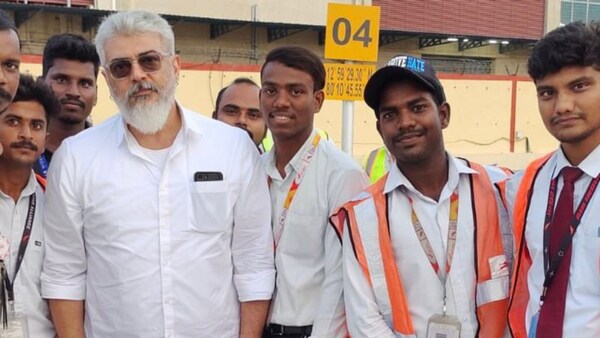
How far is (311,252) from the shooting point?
3039 millimetres

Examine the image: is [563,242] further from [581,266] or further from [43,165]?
[43,165]

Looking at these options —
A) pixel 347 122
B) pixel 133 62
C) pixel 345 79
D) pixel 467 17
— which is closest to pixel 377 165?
pixel 345 79

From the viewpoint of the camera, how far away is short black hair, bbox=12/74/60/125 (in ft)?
10.6

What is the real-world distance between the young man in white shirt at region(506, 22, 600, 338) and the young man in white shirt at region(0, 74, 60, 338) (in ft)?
7.07

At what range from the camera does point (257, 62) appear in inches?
999

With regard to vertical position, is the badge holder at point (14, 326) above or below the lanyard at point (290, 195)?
below

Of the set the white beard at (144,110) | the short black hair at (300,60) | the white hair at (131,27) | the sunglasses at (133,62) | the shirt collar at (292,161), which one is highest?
the white hair at (131,27)

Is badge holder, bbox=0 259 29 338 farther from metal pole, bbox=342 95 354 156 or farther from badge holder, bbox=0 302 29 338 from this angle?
metal pole, bbox=342 95 354 156

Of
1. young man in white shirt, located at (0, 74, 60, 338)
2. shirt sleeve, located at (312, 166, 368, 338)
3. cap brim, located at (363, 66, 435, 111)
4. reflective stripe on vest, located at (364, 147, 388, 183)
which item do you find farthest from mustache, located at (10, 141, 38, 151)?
reflective stripe on vest, located at (364, 147, 388, 183)

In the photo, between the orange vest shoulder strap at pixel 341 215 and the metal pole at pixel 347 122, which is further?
the metal pole at pixel 347 122

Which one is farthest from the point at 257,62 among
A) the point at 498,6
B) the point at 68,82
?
the point at 68,82

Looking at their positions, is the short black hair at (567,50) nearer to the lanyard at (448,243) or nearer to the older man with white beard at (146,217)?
the lanyard at (448,243)

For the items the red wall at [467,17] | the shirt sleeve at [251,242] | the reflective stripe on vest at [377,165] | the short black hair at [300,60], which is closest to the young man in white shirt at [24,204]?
the shirt sleeve at [251,242]

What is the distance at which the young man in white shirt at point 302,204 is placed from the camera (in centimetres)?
298
